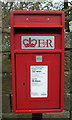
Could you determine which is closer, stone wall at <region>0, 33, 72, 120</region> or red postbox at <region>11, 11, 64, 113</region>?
red postbox at <region>11, 11, 64, 113</region>

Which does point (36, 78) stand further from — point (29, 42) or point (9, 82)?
point (9, 82)

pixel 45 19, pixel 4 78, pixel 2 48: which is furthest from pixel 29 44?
pixel 4 78

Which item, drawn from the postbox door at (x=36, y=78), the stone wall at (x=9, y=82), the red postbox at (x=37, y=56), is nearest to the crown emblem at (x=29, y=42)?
the red postbox at (x=37, y=56)

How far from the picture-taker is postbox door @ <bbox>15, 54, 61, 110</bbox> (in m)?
1.98

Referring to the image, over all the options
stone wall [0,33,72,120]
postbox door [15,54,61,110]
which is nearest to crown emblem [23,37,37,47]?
postbox door [15,54,61,110]

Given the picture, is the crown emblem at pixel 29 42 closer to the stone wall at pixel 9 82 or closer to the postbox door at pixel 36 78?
the postbox door at pixel 36 78

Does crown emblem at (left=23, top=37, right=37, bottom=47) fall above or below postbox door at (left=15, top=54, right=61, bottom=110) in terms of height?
above

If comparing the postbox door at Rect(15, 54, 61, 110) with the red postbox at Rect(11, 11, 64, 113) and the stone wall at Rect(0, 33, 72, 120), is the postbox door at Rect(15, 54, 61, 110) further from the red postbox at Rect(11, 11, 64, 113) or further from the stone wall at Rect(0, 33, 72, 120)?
the stone wall at Rect(0, 33, 72, 120)

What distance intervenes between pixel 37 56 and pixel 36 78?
0.85ft

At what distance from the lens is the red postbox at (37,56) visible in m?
1.94

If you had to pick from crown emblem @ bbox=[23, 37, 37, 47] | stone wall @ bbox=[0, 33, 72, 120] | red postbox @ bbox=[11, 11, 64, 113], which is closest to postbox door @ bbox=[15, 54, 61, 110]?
red postbox @ bbox=[11, 11, 64, 113]

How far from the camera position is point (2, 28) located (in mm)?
2621

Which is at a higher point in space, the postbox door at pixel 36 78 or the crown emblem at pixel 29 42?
the crown emblem at pixel 29 42

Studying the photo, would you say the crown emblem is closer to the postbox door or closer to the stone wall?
the postbox door
